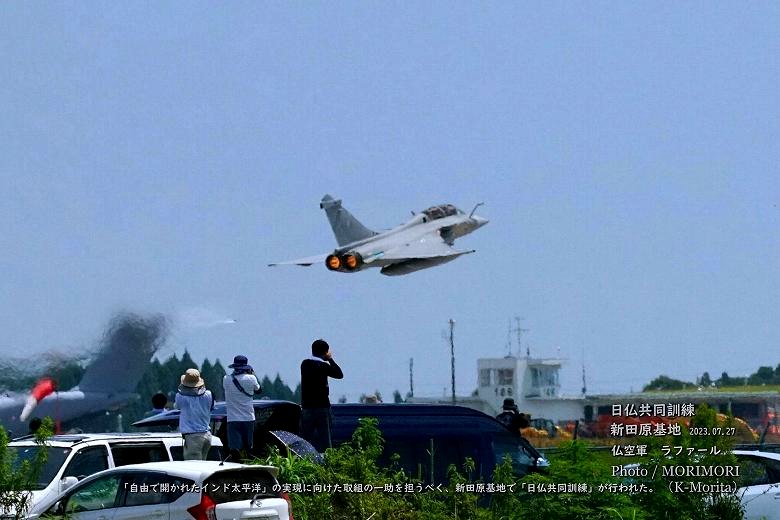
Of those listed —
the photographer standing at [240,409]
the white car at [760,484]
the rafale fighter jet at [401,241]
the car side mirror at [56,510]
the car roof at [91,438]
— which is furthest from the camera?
the rafale fighter jet at [401,241]

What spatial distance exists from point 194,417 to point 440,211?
41.8 m

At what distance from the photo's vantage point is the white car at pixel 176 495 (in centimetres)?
1438

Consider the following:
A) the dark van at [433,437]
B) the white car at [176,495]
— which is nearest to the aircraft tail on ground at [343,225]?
the dark van at [433,437]

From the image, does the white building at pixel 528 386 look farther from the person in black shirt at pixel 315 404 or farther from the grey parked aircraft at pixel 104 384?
the person in black shirt at pixel 315 404

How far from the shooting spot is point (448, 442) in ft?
62.5

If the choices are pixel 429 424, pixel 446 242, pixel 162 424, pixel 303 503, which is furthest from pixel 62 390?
pixel 303 503

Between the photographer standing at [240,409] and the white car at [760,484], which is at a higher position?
the photographer standing at [240,409]

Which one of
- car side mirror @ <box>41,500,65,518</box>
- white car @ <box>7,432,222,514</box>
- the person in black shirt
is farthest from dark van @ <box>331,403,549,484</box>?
car side mirror @ <box>41,500,65,518</box>

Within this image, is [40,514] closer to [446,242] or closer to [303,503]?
[303,503]

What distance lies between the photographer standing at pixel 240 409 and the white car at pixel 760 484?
21.6ft

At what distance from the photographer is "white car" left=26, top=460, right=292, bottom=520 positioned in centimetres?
1438

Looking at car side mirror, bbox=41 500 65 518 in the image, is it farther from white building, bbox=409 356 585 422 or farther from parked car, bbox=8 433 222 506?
white building, bbox=409 356 585 422

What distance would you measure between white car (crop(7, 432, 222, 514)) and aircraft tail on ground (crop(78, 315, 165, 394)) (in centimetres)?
2161

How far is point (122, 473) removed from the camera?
15.4 m
